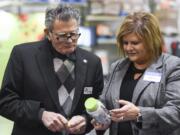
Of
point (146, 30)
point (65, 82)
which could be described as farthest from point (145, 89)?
point (65, 82)

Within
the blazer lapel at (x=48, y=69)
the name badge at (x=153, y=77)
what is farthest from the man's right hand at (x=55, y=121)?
the name badge at (x=153, y=77)

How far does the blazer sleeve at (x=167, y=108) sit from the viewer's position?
80.6 inches

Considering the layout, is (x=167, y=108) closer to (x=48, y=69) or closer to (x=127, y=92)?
(x=127, y=92)

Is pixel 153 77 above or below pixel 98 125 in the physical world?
above

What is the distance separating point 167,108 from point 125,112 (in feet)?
0.69

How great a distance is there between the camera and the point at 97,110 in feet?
6.44

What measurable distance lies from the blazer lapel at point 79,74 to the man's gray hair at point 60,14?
9.5 inches

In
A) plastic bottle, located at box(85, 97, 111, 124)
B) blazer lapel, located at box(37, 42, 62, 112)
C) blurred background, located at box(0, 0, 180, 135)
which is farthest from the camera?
blurred background, located at box(0, 0, 180, 135)

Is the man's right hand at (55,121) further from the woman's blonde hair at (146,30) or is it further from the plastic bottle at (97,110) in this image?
the woman's blonde hair at (146,30)

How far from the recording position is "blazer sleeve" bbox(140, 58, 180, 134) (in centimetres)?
205

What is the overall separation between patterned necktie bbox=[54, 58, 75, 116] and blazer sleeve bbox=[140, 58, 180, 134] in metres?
0.39

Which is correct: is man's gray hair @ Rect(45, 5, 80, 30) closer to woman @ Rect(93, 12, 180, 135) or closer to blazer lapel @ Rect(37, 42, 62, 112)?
blazer lapel @ Rect(37, 42, 62, 112)

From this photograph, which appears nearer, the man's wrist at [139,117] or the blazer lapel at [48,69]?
the man's wrist at [139,117]

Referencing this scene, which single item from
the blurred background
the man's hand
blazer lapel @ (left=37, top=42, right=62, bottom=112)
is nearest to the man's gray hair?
blazer lapel @ (left=37, top=42, right=62, bottom=112)
